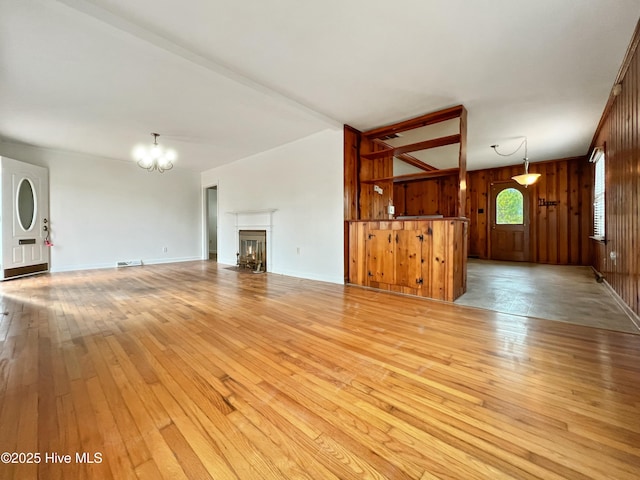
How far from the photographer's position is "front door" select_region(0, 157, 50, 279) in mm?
4637

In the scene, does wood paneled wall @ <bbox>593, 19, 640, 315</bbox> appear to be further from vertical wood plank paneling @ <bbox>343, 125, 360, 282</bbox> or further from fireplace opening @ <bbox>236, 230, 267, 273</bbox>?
fireplace opening @ <bbox>236, 230, 267, 273</bbox>

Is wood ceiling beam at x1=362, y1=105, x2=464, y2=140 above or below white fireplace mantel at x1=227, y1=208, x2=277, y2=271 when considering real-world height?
above

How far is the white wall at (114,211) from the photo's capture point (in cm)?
564

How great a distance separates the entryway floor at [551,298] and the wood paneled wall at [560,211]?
1576 mm

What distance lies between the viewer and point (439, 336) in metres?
2.26

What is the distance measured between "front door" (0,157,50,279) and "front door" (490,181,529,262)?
35.2ft

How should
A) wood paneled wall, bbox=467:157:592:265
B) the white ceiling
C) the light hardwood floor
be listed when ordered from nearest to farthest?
the light hardwood floor, the white ceiling, wood paneled wall, bbox=467:157:592:265

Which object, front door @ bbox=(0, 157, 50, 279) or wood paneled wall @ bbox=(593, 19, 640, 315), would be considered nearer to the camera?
wood paneled wall @ bbox=(593, 19, 640, 315)

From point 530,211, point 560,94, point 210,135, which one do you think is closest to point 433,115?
point 560,94

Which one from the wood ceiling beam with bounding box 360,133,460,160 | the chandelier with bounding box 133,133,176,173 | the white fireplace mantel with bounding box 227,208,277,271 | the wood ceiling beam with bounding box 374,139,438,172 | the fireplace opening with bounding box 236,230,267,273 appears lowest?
the fireplace opening with bounding box 236,230,267,273

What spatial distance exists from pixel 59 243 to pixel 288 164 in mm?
5235

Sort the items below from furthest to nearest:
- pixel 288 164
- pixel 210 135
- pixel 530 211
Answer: pixel 530 211 → pixel 288 164 → pixel 210 135

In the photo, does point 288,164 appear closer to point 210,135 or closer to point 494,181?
point 210,135

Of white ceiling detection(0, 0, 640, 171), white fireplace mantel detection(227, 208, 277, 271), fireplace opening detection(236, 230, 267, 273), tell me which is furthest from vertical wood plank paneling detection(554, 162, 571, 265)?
fireplace opening detection(236, 230, 267, 273)
